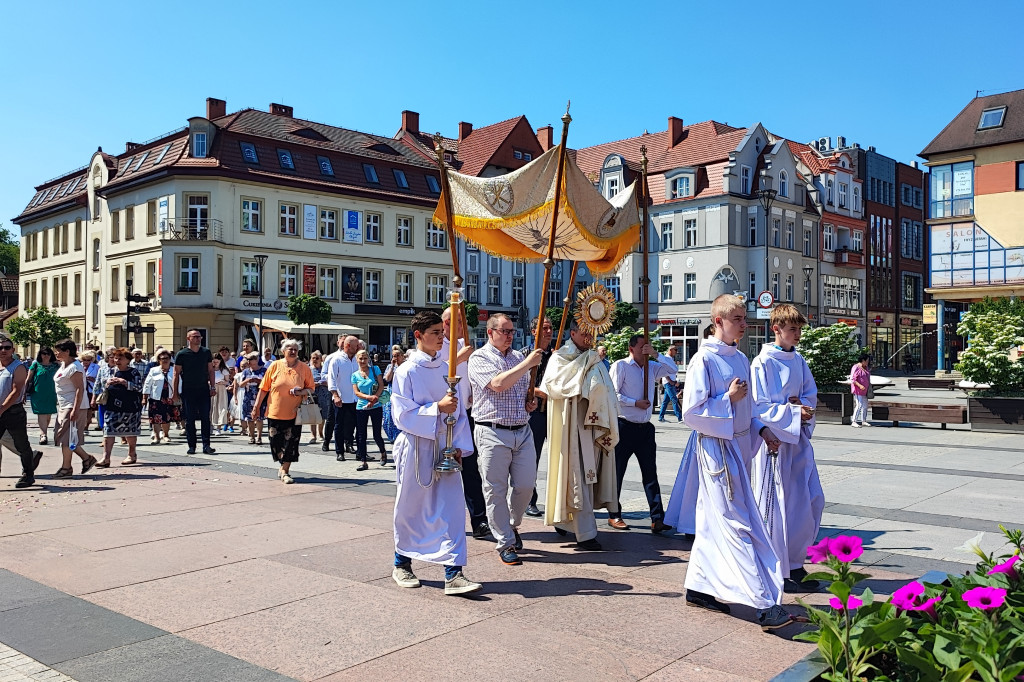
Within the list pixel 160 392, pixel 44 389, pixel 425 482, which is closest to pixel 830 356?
pixel 160 392

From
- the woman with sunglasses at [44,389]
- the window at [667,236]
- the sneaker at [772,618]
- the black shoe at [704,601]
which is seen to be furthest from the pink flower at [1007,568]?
the window at [667,236]

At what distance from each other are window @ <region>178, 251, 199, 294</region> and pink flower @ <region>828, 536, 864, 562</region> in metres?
41.3

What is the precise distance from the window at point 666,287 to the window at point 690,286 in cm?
100

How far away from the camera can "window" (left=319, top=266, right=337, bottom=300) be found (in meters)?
45.1

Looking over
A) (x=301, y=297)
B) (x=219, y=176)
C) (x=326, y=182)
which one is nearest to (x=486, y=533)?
(x=301, y=297)

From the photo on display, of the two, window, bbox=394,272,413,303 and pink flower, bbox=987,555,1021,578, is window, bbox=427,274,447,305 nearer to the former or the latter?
window, bbox=394,272,413,303

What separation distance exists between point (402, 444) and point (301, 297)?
3348cm

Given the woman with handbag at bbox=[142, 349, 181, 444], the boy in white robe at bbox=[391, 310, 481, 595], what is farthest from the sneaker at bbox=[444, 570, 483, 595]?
the woman with handbag at bbox=[142, 349, 181, 444]

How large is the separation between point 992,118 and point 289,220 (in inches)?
1350

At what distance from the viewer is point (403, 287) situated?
48.5 metres

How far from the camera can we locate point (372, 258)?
47.2 meters

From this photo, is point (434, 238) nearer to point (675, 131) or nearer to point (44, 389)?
point (675, 131)

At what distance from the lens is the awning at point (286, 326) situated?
38.9 m

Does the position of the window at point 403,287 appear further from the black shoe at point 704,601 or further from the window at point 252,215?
the black shoe at point 704,601
